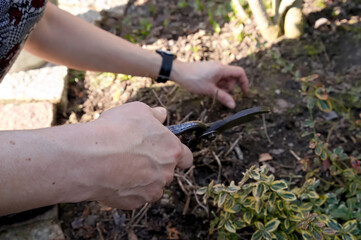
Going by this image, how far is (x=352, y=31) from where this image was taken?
2.31 m

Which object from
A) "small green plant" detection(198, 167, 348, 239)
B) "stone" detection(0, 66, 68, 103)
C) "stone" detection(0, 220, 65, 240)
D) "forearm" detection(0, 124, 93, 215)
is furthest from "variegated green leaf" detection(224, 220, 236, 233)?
"stone" detection(0, 66, 68, 103)

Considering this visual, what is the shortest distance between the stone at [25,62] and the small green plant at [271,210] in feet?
4.74

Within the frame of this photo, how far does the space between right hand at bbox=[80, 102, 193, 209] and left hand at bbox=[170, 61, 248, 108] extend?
0.71 meters

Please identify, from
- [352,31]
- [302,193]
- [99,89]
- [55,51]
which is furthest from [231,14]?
[302,193]

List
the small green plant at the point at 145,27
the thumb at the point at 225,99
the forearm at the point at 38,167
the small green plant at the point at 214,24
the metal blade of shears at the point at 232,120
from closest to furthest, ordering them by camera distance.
Result: the forearm at the point at 38,167 → the metal blade of shears at the point at 232,120 → the thumb at the point at 225,99 → the small green plant at the point at 214,24 → the small green plant at the point at 145,27

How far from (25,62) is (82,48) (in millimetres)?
772

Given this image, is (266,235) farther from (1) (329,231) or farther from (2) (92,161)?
(2) (92,161)

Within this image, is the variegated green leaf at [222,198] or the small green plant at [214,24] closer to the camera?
the variegated green leaf at [222,198]

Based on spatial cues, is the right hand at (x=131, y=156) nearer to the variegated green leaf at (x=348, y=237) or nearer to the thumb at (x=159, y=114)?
the thumb at (x=159, y=114)

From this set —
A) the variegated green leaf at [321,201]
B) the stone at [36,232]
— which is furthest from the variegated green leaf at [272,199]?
the stone at [36,232]

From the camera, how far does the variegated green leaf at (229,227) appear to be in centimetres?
137

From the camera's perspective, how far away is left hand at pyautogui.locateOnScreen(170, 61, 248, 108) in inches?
77.3

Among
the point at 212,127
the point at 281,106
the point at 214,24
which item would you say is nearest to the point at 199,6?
the point at 214,24

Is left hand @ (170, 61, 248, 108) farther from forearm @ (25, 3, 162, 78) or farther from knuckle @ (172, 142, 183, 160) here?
knuckle @ (172, 142, 183, 160)
